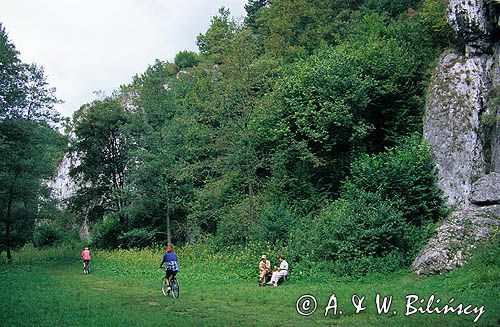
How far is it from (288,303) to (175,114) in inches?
902

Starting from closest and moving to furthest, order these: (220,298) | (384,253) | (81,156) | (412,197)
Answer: (220,298)
(384,253)
(412,197)
(81,156)

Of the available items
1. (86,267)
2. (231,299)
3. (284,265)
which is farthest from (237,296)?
(86,267)

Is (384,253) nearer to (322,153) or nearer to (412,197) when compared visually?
(412,197)

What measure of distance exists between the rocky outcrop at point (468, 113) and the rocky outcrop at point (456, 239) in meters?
0.25

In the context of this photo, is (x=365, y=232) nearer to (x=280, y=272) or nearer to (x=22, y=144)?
(x=280, y=272)

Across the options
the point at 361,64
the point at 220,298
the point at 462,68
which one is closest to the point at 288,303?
the point at 220,298

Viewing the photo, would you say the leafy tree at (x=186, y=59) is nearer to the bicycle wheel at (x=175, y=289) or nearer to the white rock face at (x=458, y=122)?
the white rock face at (x=458, y=122)

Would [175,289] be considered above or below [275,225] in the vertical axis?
below

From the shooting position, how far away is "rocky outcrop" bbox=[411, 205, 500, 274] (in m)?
16.0

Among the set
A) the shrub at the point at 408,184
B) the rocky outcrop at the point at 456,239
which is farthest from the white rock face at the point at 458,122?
the rocky outcrop at the point at 456,239

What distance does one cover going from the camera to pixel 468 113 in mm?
20922

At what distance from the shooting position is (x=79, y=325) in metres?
11.1

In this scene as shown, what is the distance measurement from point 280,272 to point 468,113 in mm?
10849

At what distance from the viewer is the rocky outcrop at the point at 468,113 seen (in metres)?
19.5
